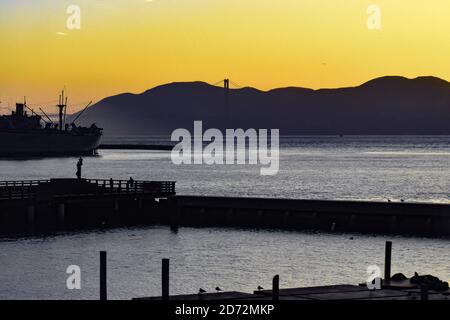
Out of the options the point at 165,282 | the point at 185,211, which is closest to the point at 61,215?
the point at 185,211

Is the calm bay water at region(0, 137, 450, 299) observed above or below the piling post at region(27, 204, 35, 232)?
below

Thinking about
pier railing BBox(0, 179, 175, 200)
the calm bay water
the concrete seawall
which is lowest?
the calm bay water

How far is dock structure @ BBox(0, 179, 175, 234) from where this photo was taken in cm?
6188

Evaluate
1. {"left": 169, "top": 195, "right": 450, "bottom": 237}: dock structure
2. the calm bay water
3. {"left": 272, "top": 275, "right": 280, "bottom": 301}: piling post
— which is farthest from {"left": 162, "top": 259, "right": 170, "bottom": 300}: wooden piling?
{"left": 169, "top": 195, "right": 450, "bottom": 237}: dock structure

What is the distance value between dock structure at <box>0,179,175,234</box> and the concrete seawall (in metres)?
0.06

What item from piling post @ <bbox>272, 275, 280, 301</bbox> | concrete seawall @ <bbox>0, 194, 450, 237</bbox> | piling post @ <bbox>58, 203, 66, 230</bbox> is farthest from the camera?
piling post @ <bbox>58, 203, 66, 230</bbox>

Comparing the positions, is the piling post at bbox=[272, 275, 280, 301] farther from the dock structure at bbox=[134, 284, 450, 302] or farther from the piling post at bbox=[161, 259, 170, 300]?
the piling post at bbox=[161, 259, 170, 300]

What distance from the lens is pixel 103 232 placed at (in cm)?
6456

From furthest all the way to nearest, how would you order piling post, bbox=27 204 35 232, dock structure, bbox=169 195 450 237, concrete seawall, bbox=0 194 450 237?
piling post, bbox=27 204 35 232 < concrete seawall, bbox=0 194 450 237 < dock structure, bbox=169 195 450 237

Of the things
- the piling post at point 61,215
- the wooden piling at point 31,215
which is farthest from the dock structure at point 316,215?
the wooden piling at point 31,215

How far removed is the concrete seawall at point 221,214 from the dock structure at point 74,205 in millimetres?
63

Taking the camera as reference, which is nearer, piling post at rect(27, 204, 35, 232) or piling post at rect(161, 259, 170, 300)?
piling post at rect(161, 259, 170, 300)

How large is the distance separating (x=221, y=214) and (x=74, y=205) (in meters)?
10.3

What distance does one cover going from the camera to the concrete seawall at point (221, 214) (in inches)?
2421
